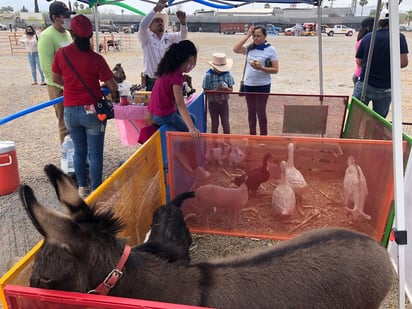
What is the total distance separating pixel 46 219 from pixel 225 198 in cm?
284

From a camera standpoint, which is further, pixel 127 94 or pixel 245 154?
pixel 127 94

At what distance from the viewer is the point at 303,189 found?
14.0 feet

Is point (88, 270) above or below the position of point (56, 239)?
below

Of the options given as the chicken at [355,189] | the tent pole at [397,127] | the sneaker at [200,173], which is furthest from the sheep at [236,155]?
the tent pole at [397,127]

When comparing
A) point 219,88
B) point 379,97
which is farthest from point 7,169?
point 379,97

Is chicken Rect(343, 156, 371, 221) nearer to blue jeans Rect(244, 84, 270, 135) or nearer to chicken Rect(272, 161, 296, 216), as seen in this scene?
chicken Rect(272, 161, 296, 216)

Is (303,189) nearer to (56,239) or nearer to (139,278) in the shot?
(139,278)

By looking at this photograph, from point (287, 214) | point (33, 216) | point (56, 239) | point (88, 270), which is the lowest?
point (287, 214)

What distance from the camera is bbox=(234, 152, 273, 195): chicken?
4215 mm

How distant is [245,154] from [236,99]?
2.99m

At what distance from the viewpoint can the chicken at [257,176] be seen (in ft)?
13.8

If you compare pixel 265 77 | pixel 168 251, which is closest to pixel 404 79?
pixel 265 77

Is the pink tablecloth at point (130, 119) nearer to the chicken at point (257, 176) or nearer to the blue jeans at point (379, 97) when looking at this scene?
the chicken at point (257, 176)

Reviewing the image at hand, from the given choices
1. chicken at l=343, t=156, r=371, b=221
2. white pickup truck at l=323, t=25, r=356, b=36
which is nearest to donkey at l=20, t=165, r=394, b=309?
chicken at l=343, t=156, r=371, b=221
